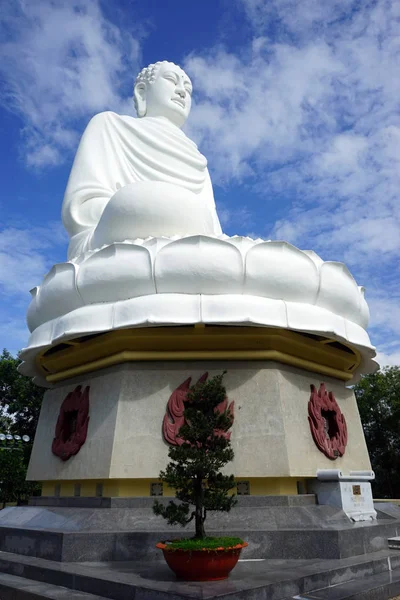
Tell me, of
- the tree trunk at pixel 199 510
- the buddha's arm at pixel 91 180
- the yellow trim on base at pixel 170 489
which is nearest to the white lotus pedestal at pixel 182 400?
the yellow trim on base at pixel 170 489

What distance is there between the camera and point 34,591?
5.77 metres

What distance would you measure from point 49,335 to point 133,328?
5.31ft

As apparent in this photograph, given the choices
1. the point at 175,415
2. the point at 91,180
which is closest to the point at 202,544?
the point at 175,415

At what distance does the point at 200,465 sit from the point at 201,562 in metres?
0.96

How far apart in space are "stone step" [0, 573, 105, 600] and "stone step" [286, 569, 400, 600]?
228 cm

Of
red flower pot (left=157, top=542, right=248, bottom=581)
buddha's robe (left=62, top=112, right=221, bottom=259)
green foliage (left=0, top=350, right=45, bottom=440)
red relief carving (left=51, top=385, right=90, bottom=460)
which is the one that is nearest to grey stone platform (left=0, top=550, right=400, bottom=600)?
red flower pot (left=157, top=542, right=248, bottom=581)

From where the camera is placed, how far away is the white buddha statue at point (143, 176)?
378 inches

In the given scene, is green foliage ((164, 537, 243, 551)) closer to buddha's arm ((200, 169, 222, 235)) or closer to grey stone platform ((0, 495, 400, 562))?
grey stone platform ((0, 495, 400, 562))

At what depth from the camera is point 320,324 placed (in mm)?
8398

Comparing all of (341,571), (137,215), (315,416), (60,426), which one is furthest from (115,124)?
(341,571)

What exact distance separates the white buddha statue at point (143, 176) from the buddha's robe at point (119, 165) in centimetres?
2

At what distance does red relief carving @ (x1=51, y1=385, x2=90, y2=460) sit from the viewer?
8.81 m

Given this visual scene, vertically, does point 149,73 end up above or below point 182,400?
above

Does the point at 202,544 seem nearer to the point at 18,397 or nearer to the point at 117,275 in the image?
the point at 117,275
